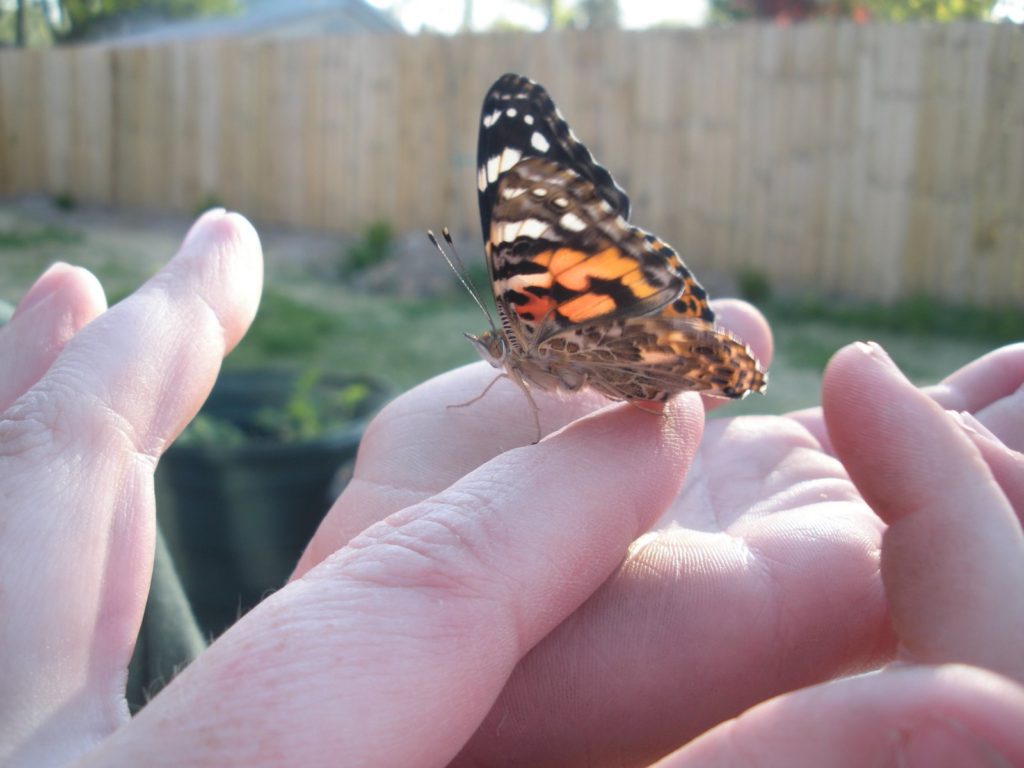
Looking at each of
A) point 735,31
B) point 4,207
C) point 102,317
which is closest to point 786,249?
point 735,31

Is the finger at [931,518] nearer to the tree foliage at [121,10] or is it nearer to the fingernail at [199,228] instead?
the fingernail at [199,228]

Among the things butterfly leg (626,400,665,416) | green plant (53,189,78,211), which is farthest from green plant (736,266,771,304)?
green plant (53,189,78,211)

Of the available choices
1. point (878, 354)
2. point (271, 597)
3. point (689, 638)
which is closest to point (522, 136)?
point (878, 354)

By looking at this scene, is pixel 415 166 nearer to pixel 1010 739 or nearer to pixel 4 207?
pixel 4 207

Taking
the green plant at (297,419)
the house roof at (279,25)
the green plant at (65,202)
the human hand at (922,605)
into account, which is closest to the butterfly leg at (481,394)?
the human hand at (922,605)

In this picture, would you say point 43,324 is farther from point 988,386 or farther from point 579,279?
point 988,386

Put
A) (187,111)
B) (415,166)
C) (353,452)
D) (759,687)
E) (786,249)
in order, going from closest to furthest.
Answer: (759,687), (353,452), (786,249), (415,166), (187,111)

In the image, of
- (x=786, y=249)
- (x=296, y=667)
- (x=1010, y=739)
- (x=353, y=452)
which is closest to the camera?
(x=1010, y=739)
